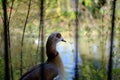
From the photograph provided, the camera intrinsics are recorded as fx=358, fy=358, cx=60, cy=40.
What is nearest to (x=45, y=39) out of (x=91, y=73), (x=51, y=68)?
(x=91, y=73)

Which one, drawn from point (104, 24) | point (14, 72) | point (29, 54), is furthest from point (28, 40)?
point (104, 24)

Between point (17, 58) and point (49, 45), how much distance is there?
714 millimetres

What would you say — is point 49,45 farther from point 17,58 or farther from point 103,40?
point 103,40

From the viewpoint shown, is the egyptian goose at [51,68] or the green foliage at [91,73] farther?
the green foliage at [91,73]

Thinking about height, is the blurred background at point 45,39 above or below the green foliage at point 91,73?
above

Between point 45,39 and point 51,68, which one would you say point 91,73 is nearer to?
point 45,39

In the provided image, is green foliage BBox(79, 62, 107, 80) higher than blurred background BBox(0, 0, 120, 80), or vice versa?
blurred background BBox(0, 0, 120, 80)

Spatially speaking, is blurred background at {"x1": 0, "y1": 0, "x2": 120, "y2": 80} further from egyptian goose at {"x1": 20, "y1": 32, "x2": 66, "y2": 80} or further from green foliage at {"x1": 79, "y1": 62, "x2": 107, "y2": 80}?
egyptian goose at {"x1": 20, "y1": 32, "x2": 66, "y2": 80}

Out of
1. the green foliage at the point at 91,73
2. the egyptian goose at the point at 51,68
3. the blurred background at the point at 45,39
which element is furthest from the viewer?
the green foliage at the point at 91,73

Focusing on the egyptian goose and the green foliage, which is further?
the green foliage

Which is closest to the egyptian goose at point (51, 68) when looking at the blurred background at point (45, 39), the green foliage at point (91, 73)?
the blurred background at point (45, 39)

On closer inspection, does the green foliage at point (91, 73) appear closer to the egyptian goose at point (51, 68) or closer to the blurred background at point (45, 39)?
the blurred background at point (45, 39)

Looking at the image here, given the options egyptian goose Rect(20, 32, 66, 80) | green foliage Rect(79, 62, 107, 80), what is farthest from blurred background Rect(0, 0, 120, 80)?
egyptian goose Rect(20, 32, 66, 80)

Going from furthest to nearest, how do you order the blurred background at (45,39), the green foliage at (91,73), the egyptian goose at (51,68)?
the green foliage at (91,73)
the blurred background at (45,39)
the egyptian goose at (51,68)
